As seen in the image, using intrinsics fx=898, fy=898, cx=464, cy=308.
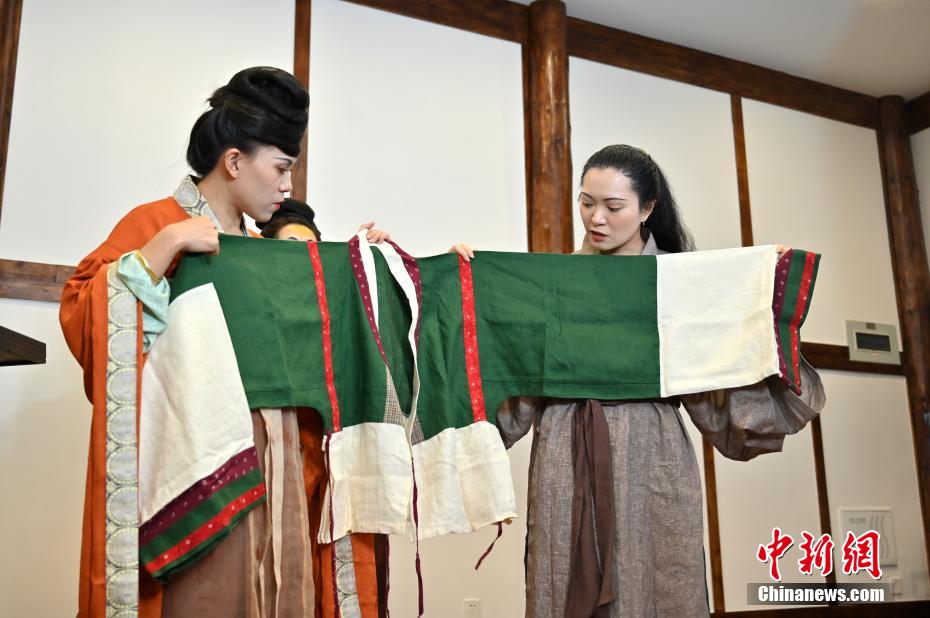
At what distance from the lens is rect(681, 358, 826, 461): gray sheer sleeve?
2.08 m

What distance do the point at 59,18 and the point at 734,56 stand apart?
329cm

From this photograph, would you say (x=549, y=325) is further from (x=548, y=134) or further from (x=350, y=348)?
(x=548, y=134)

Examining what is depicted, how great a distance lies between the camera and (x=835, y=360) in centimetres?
465

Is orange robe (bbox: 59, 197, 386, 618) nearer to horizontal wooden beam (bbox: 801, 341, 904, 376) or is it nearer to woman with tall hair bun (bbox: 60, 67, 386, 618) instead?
woman with tall hair bun (bbox: 60, 67, 386, 618)

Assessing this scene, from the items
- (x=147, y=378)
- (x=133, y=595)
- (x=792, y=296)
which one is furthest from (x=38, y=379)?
(x=792, y=296)

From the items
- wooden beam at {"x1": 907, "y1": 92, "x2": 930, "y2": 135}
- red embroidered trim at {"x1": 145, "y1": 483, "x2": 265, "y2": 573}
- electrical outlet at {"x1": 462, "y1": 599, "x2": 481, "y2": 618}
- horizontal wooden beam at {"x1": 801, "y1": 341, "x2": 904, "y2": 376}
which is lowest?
electrical outlet at {"x1": 462, "y1": 599, "x2": 481, "y2": 618}

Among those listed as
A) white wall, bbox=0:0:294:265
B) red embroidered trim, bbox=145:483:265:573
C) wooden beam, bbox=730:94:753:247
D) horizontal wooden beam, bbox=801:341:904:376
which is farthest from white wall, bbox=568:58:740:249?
red embroidered trim, bbox=145:483:265:573

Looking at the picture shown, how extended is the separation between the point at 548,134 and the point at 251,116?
2334 mm

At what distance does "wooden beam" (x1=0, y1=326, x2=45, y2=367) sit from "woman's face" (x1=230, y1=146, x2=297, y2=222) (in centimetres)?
56

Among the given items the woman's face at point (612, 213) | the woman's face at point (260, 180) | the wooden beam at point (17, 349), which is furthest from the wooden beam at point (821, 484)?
the wooden beam at point (17, 349)

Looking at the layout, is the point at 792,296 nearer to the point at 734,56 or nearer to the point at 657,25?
the point at 657,25

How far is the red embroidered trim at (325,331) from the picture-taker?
183cm

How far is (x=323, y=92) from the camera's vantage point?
12.0ft
